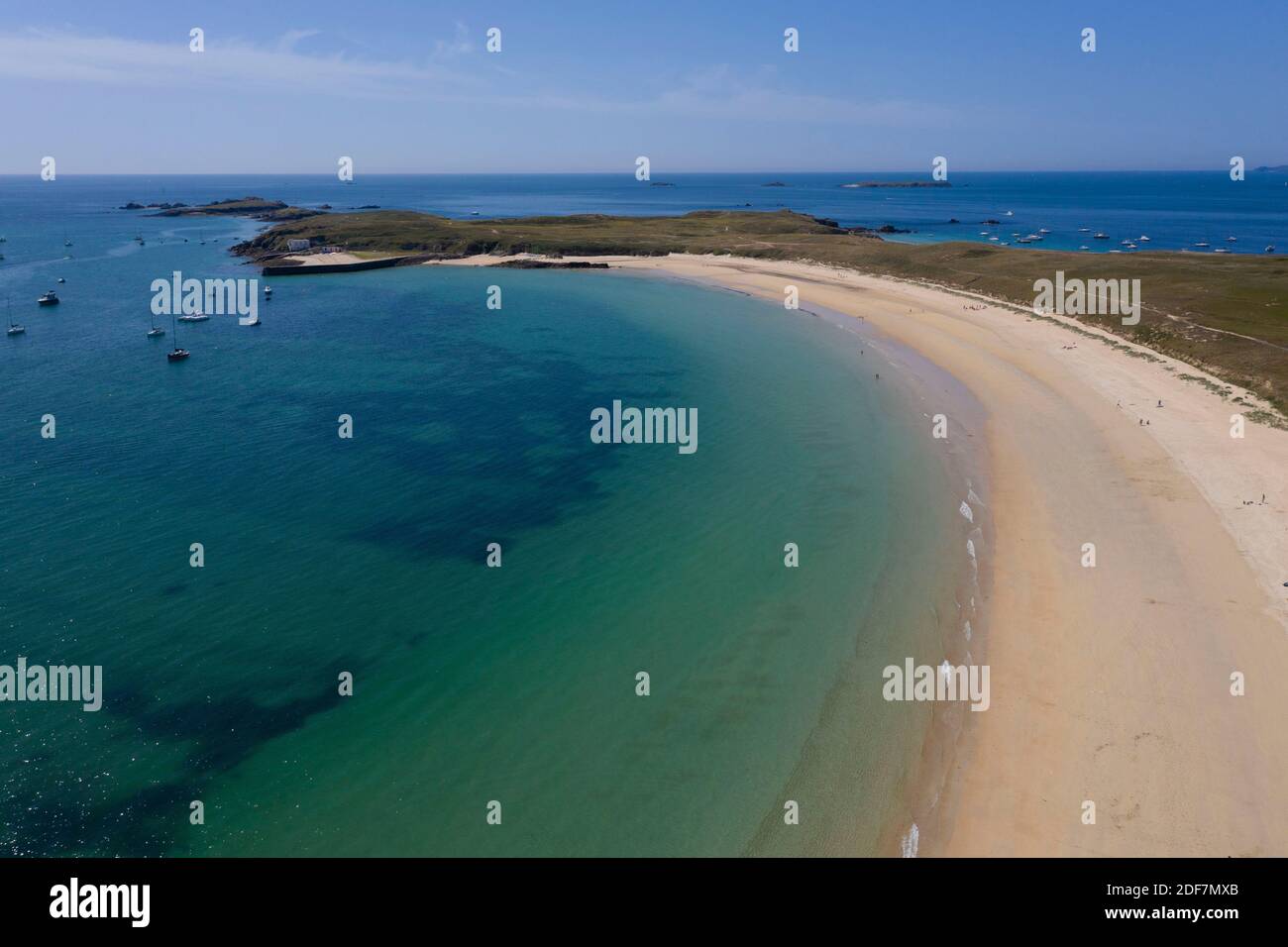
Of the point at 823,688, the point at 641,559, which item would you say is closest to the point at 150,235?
the point at 641,559
